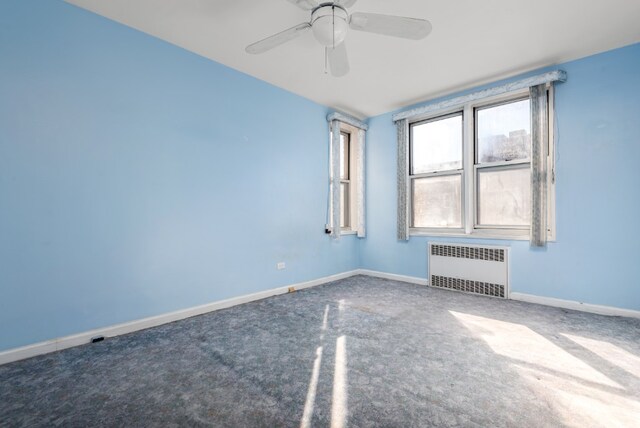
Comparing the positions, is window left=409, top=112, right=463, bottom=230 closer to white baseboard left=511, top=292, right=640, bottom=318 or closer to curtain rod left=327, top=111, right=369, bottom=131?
curtain rod left=327, top=111, right=369, bottom=131

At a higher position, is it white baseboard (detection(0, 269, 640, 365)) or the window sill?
the window sill

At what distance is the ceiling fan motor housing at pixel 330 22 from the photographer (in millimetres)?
1870

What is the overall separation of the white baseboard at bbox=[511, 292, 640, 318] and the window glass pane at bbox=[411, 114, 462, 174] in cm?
183

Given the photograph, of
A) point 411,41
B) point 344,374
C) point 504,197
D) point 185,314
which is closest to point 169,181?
point 185,314

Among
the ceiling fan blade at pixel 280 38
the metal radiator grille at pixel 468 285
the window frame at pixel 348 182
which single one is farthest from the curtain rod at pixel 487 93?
the ceiling fan blade at pixel 280 38

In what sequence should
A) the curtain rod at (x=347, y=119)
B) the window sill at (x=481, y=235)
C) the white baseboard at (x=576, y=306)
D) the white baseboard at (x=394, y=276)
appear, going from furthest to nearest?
the curtain rod at (x=347, y=119), the white baseboard at (x=394, y=276), the window sill at (x=481, y=235), the white baseboard at (x=576, y=306)

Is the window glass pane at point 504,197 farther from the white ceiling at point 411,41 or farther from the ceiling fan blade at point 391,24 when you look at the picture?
the ceiling fan blade at point 391,24

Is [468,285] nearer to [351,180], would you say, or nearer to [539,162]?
[539,162]

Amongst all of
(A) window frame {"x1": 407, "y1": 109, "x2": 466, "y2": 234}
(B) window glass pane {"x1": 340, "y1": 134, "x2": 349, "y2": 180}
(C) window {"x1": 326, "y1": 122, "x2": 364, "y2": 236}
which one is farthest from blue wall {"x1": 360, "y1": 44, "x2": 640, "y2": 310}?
(B) window glass pane {"x1": 340, "y1": 134, "x2": 349, "y2": 180}

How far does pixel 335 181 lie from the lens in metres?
4.37

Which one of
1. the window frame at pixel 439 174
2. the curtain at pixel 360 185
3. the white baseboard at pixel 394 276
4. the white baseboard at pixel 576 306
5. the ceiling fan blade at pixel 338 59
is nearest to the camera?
the ceiling fan blade at pixel 338 59

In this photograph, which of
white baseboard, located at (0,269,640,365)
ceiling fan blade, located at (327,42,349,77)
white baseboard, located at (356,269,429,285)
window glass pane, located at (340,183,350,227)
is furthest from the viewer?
window glass pane, located at (340,183,350,227)

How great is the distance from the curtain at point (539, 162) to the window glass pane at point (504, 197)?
216 millimetres

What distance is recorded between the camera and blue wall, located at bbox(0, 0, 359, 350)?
6.67 feet
